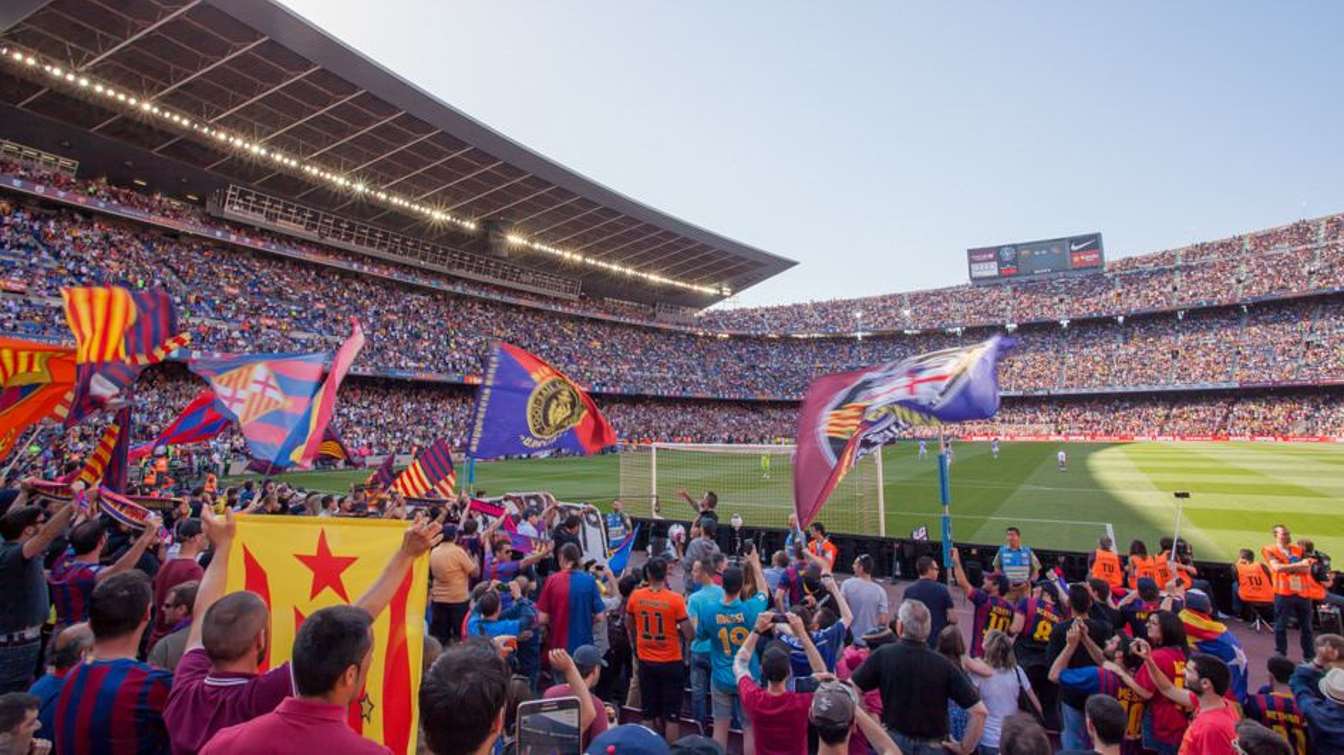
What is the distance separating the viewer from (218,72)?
85.7 feet

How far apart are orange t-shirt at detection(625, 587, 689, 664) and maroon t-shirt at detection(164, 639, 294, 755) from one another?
3367 millimetres

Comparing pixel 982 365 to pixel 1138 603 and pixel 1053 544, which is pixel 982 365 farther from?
pixel 1053 544

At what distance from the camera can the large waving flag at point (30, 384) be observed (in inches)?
368

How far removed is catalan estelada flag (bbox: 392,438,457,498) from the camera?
41.1ft

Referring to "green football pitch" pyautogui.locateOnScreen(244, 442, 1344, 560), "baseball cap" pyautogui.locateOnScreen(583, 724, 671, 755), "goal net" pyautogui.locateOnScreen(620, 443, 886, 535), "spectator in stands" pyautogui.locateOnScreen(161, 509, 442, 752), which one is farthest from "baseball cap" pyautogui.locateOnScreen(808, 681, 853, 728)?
"green football pitch" pyautogui.locateOnScreen(244, 442, 1344, 560)

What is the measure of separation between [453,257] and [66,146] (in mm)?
21791

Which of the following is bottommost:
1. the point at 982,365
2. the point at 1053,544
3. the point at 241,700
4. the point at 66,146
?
the point at 1053,544

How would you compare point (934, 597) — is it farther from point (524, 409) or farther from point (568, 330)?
point (568, 330)

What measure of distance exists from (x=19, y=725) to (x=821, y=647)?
4.56m

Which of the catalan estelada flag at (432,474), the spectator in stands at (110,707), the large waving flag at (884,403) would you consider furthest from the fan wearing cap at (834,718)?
the catalan estelada flag at (432,474)

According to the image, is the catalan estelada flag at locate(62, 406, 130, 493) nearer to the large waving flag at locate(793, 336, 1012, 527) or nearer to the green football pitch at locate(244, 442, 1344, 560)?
the large waving flag at locate(793, 336, 1012, 527)

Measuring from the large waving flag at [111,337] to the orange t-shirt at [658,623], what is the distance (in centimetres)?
799

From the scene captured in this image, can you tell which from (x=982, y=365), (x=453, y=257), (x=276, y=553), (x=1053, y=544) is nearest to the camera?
(x=276, y=553)

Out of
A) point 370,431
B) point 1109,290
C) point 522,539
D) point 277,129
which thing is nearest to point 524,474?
point 370,431
